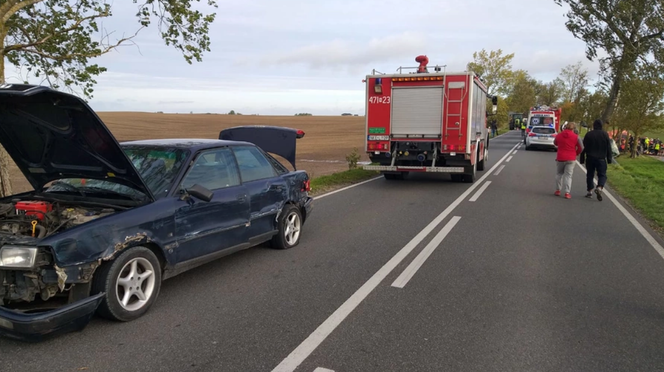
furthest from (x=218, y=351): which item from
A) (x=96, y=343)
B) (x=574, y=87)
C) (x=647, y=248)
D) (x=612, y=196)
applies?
(x=574, y=87)

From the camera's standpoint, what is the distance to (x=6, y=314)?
321 centimetres

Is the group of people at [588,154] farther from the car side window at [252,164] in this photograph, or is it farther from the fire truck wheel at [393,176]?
the car side window at [252,164]

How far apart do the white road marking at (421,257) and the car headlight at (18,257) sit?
10.7 feet

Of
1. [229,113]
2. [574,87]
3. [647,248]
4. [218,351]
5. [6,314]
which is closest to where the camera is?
[6,314]

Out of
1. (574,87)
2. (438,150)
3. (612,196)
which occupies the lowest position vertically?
(612,196)

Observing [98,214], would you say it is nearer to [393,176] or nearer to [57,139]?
[57,139]

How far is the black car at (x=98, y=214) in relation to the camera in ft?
11.3

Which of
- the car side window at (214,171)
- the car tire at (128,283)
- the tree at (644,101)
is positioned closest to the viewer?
the car tire at (128,283)

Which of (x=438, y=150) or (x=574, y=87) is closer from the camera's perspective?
(x=438, y=150)

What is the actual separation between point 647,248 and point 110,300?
6.88 meters

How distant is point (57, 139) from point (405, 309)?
11.3 ft

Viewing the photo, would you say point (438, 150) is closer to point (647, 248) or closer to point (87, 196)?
point (647, 248)

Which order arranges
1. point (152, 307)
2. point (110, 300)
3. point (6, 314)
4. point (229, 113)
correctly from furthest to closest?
point (229, 113)
point (152, 307)
point (110, 300)
point (6, 314)

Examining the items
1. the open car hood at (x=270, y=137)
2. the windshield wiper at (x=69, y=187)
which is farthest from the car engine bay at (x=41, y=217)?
the open car hood at (x=270, y=137)
